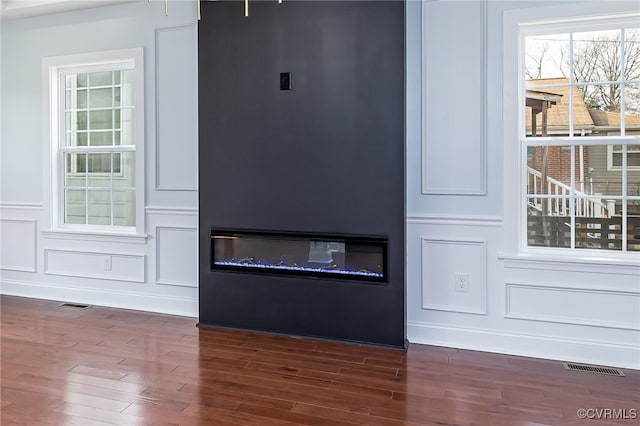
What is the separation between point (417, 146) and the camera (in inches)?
133

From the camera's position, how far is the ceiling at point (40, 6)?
4.23m

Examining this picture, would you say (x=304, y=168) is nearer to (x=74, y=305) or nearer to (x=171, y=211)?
(x=171, y=211)

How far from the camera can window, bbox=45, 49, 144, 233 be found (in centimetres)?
433

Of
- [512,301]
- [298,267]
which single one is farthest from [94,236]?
[512,301]

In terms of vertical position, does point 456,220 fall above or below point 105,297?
above

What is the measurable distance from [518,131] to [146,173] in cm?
313

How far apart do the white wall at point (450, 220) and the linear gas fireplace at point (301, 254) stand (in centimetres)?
31

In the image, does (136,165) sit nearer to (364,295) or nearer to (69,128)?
(69,128)

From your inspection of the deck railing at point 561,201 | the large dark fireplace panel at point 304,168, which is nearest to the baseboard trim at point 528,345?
the large dark fireplace panel at point 304,168

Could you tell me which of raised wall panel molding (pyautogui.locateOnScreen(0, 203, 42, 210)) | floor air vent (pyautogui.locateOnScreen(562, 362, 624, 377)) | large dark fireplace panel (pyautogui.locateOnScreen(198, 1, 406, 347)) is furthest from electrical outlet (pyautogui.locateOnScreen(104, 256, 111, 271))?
floor air vent (pyautogui.locateOnScreen(562, 362, 624, 377))

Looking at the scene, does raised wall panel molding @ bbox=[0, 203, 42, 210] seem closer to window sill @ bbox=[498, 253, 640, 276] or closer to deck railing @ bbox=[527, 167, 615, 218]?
window sill @ bbox=[498, 253, 640, 276]

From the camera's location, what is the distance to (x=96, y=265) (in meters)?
4.45

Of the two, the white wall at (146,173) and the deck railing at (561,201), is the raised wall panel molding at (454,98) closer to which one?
the deck railing at (561,201)

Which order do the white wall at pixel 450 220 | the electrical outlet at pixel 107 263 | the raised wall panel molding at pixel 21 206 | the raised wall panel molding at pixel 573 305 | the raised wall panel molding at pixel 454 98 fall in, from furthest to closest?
the raised wall panel molding at pixel 21 206
the electrical outlet at pixel 107 263
the raised wall panel molding at pixel 454 98
the white wall at pixel 450 220
the raised wall panel molding at pixel 573 305
